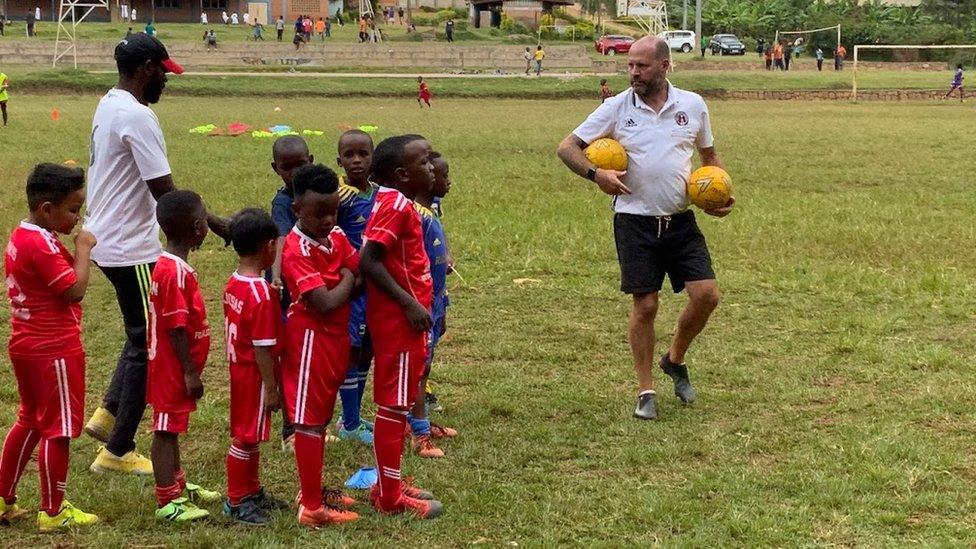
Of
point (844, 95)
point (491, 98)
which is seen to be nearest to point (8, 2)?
point (491, 98)

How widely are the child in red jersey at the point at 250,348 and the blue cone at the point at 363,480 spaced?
0.62 meters

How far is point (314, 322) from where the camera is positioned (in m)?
4.71

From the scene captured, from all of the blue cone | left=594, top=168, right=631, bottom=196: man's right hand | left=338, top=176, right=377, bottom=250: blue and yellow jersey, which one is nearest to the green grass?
left=594, top=168, right=631, bottom=196: man's right hand

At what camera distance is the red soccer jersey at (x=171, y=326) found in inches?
186

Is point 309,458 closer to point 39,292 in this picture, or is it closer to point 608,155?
point 39,292

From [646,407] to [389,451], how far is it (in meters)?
2.15

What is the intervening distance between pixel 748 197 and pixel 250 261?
469 inches

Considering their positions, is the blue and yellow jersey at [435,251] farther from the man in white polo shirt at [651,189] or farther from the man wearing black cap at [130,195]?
the man in white polo shirt at [651,189]

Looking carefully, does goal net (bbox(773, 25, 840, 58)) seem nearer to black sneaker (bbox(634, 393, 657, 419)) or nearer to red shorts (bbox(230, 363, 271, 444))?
black sneaker (bbox(634, 393, 657, 419))

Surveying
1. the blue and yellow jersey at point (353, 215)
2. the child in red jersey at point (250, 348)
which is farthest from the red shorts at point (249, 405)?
the blue and yellow jersey at point (353, 215)

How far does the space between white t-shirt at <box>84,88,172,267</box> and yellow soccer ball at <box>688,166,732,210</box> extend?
122 inches

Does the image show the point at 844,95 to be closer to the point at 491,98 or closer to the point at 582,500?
the point at 491,98

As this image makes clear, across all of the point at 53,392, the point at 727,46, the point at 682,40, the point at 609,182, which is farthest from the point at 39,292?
the point at 682,40

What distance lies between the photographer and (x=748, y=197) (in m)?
15.7
